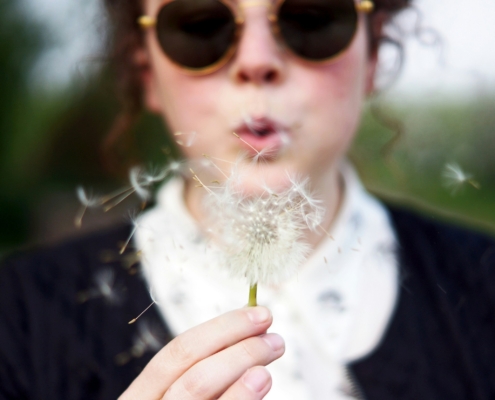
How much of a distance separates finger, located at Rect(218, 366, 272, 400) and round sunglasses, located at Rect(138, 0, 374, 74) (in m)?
0.56

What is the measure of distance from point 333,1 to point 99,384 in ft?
2.98

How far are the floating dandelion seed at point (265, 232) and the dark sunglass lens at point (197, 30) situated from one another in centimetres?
35

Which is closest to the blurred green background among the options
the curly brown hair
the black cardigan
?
the curly brown hair

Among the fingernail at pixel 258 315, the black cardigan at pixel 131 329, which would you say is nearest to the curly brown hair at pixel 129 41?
the black cardigan at pixel 131 329

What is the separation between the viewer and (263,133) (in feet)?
2.81

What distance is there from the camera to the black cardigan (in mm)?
979

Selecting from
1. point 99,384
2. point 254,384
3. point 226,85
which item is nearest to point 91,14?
point 226,85

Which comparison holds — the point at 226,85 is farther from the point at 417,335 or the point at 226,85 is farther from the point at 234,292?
the point at 417,335

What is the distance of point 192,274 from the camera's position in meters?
1.02

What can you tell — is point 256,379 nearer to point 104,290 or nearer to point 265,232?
point 265,232

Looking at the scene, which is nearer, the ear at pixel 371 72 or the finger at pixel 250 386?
the finger at pixel 250 386

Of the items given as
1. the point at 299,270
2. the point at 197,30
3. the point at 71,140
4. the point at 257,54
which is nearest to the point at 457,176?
the point at 299,270

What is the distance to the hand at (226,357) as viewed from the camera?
1.83ft

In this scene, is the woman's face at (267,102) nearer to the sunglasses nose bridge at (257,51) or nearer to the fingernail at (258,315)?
the sunglasses nose bridge at (257,51)
